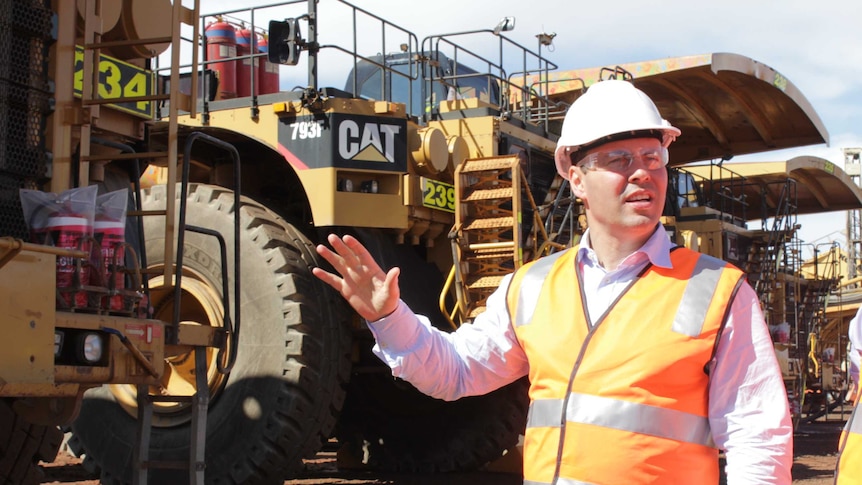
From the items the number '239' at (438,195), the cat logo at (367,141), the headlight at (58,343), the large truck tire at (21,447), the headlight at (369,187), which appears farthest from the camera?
the number '239' at (438,195)

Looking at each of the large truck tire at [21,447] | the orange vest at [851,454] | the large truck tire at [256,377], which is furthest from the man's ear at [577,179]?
the large truck tire at [256,377]

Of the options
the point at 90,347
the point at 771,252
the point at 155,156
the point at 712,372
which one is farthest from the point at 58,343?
the point at 771,252

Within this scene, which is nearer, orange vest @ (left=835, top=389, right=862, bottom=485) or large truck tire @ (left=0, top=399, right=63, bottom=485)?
orange vest @ (left=835, top=389, right=862, bottom=485)

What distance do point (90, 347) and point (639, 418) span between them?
281 centimetres

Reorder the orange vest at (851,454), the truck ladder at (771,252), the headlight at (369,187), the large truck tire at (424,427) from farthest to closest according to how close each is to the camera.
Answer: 1. the truck ladder at (771,252)
2. the large truck tire at (424,427)
3. the headlight at (369,187)
4. the orange vest at (851,454)

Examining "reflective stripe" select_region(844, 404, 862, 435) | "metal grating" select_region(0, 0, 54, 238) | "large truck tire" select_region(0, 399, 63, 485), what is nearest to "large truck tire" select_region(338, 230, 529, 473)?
"large truck tire" select_region(0, 399, 63, 485)

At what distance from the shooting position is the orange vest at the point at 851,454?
368 centimetres

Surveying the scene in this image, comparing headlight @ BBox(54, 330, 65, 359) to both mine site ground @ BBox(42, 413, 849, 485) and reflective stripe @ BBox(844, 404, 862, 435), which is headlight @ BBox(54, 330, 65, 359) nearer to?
reflective stripe @ BBox(844, 404, 862, 435)

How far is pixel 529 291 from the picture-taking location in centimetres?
293

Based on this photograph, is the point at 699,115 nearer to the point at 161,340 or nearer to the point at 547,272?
the point at 161,340

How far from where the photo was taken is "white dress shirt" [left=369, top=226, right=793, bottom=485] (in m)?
2.50

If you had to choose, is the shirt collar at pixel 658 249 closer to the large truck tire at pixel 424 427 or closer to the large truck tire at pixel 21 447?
the large truck tire at pixel 21 447

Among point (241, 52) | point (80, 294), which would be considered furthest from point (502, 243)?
point (80, 294)

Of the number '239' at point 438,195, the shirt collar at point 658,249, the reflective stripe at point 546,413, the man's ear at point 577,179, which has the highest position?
the number '239' at point 438,195
